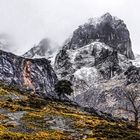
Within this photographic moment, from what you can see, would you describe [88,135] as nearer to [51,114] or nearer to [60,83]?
[51,114]

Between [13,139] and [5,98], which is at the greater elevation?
[5,98]

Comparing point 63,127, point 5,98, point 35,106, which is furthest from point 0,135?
point 5,98

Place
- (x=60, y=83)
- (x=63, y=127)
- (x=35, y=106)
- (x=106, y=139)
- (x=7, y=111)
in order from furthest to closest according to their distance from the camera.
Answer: (x=60, y=83) < (x=35, y=106) < (x=7, y=111) < (x=63, y=127) < (x=106, y=139)

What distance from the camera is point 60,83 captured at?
164m

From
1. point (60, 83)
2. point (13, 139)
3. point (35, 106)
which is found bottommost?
point (13, 139)

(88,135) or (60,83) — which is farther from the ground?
(60,83)

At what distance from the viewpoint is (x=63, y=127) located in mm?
68125

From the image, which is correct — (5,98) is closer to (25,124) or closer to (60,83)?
(25,124)

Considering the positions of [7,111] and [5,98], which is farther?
[5,98]

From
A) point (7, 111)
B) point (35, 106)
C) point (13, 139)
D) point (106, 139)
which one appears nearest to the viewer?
point (13, 139)

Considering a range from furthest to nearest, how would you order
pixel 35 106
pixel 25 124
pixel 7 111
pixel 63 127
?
pixel 35 106 < pixel 7 111 < pixel 63 127 < pixel 25 124

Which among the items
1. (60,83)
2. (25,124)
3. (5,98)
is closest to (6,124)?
(25,124)

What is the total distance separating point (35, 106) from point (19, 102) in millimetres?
4647

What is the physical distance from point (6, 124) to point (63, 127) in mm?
11530
